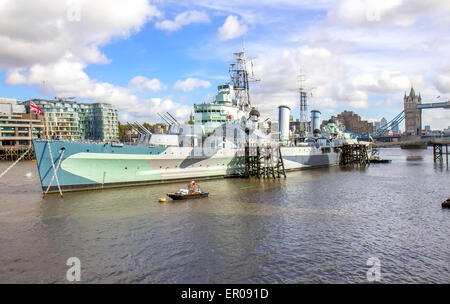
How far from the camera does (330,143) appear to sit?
58000mm

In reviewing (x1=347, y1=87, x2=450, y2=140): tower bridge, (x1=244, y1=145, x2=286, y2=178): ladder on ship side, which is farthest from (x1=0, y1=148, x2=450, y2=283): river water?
(x1=347, y1=87, x2=450, y2=140): tower bridge

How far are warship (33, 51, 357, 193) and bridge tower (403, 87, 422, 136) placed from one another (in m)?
162

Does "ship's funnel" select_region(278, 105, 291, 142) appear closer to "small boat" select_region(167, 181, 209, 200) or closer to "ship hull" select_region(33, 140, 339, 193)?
"ship hull" select_region(33, 140, 339, 193)

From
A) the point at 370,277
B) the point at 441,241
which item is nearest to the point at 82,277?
A: the point at 370,277

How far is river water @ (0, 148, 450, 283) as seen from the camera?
10938mm

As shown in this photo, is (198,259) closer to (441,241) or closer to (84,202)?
(441,241)

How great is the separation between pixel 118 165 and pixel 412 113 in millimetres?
199370

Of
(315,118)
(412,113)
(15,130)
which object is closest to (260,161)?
(315,118)

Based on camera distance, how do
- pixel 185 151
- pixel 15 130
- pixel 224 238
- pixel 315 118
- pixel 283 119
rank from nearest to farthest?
pixel 224 238 → pixel 185 151 → pixel 283 119 → pixel 315 118 → pixel 15 130

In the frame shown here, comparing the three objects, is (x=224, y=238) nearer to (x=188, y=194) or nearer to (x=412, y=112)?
(x=188, y=194)

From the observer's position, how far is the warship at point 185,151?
24.6 metres

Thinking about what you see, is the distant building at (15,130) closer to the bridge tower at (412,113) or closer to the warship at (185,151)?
the warship at (185,151)

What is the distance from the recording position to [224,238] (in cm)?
1442
